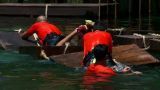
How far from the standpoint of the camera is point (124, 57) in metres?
14.6

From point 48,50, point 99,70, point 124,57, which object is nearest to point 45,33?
point 48,50

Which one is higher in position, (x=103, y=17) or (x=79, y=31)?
(x=79, y=31)

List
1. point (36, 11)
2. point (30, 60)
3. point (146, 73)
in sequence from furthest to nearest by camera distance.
Answer: 1. point (36, 11)
2. point (30, 60)
3. point (146, 73)

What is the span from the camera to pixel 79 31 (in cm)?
1521

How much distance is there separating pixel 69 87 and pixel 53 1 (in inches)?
1025

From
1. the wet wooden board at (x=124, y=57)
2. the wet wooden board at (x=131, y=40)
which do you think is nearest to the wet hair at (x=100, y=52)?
the wet wooden board at (x=124, y=57)

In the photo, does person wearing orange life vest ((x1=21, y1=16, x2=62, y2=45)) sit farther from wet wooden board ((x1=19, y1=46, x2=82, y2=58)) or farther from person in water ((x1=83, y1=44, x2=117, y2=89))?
person in water ((x1=83, y1=44, x2=117, y2=89))

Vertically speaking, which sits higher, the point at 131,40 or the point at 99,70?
the point at 99,70

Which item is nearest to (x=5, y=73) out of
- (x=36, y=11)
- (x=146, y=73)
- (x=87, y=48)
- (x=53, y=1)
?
(x=87, y=48)

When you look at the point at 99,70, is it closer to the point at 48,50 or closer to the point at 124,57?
the point at 124,57

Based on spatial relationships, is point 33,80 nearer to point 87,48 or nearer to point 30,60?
point 87,48

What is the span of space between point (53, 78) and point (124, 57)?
97.0 inches

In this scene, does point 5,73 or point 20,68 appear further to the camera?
point 20,68

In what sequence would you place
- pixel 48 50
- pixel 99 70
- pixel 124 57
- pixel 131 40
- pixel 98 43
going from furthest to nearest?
1. pixel 131 40
2. pixel 48 50
3. pixel 124 57
4. pixel 98 43
5. pixel 99 70
